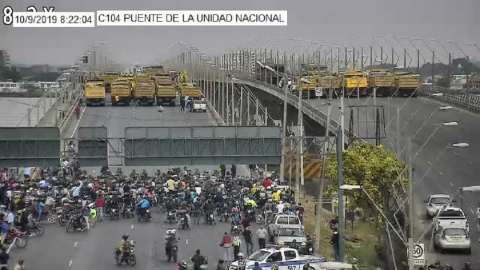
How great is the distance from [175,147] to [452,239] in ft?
17.2

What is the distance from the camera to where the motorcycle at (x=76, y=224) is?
17078mm

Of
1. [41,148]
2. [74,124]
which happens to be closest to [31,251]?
[41,148]

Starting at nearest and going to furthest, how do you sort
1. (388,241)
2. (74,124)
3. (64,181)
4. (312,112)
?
1. (388,241)
2. (64,181)
3. (74,124)
4. (312,112)

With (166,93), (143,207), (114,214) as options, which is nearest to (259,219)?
(143,207)

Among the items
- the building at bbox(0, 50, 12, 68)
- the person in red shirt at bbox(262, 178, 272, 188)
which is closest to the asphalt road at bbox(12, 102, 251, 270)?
the person in red shirt at bbox(262, 178, 272, 188)

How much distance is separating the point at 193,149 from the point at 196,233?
1.65m

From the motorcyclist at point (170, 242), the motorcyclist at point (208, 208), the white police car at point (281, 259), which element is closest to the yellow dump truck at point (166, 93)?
the motorcyclist at point (208, 208)

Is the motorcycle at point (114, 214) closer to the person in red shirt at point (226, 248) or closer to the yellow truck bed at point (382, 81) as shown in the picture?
the person in red shirt at point (226, 248)

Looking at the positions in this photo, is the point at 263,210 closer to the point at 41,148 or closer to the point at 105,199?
the point at 105,199

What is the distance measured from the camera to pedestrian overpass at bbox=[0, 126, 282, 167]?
17.8 meters

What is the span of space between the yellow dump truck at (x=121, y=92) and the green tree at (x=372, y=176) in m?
10.5

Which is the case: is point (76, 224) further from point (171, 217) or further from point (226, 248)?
point (226, 248)

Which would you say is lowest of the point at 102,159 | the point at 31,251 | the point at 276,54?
the point at 31,251

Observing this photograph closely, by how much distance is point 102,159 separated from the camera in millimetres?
18062
